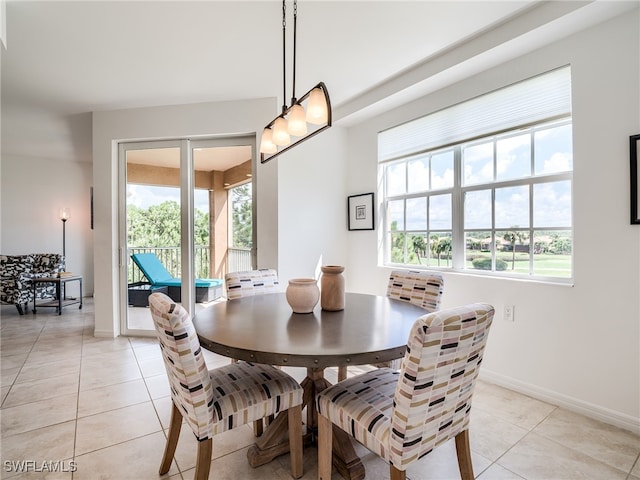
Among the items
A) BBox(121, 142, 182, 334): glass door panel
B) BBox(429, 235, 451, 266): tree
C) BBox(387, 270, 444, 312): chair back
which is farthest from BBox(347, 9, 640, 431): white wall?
BBox(121, 142, 182, 334): glass door panel

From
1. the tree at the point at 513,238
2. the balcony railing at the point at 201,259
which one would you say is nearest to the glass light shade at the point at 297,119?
the tree at the point at 513,238

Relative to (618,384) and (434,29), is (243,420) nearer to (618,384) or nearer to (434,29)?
(618,384)

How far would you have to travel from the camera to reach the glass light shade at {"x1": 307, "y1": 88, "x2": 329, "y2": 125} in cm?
172

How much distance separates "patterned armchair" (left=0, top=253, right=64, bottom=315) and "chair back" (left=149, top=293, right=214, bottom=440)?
5077 mm

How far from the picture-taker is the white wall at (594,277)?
2.00 metres

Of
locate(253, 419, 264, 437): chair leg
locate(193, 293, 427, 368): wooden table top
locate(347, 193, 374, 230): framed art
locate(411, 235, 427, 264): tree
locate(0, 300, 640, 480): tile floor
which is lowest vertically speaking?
locate(0, 300, 640, 480): tile floor

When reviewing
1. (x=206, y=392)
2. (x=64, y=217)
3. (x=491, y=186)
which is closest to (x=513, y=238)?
(x=491, y=186)

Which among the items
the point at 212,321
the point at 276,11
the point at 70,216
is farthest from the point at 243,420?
the point at 70,216

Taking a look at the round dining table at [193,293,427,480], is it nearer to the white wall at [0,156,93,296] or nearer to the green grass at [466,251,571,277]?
the green grass at [466,251,571,277]

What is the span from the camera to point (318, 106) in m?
1.72

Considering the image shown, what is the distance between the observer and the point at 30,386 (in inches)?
104

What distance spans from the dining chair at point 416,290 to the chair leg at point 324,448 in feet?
2.51

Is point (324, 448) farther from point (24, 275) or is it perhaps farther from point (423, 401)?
point (24, 275)

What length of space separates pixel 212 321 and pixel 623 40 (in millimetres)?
2871
